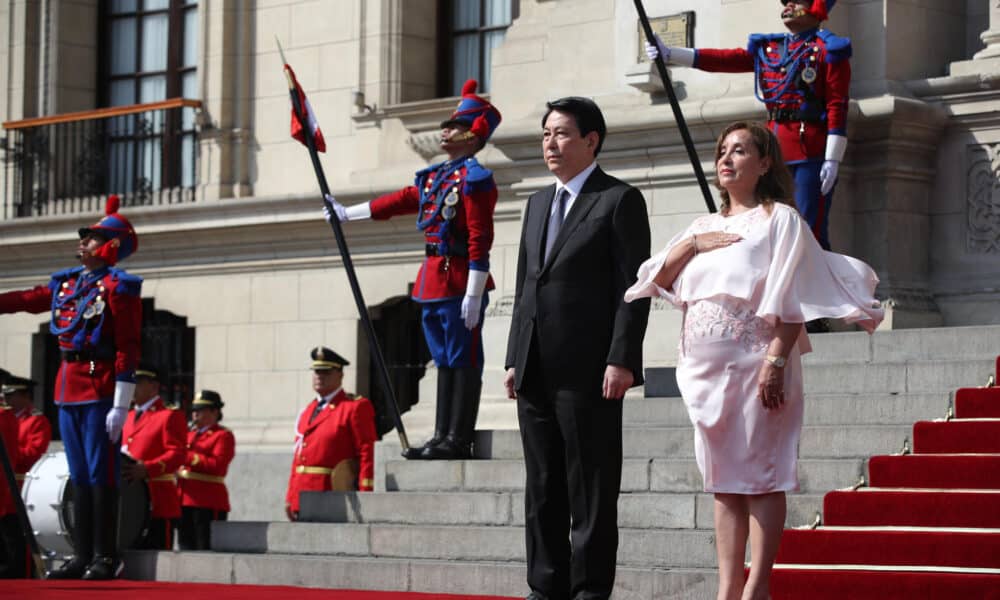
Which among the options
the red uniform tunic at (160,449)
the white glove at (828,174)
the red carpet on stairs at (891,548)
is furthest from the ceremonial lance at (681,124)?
the red uniform tunic at (160,449)

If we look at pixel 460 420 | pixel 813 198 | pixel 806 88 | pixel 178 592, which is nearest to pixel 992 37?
pixel 806 88

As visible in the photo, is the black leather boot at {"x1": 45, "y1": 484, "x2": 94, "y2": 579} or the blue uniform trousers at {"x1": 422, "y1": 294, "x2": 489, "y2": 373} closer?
the blue uniform trousers at {"x1": 422, "y1": 294, "x2": 489, "y2": 373}

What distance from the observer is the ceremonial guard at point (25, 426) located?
13.8 meters

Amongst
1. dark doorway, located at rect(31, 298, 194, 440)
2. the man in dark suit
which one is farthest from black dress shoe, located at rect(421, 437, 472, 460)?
dark doorway, located at rect(31, 298, 194, 440)

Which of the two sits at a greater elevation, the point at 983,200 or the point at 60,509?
the point at 983,200

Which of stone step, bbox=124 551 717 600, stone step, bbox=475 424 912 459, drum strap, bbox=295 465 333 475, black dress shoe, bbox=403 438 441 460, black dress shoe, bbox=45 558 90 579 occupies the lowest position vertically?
black dress shoe, bbox=45 558 90 579

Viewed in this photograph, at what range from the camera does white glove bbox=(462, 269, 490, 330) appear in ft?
35.5

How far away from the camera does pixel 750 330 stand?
706 cm

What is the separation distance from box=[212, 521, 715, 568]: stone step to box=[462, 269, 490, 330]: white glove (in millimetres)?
1143

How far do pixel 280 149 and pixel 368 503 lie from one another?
7949 millimetres

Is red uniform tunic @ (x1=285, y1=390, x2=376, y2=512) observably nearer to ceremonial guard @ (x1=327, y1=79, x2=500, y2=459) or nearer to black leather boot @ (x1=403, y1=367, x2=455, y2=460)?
black leather boot @ (x1=403, y1=367, x2=455, y2=460)

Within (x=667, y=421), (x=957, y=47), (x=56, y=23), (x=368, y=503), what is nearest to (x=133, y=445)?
(x=368, y=503)

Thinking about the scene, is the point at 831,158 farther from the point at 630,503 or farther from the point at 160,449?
the point at 160,449

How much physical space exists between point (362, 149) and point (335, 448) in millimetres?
5642
